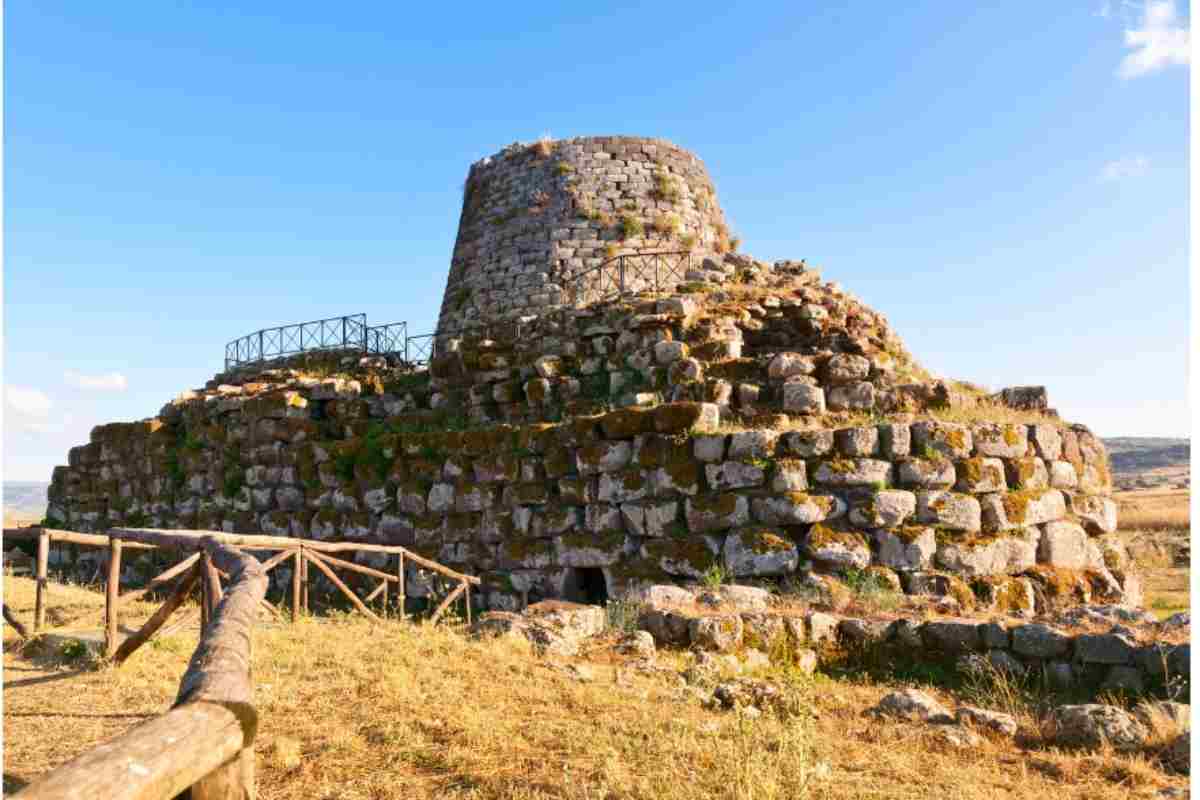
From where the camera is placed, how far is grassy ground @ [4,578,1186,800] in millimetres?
3623

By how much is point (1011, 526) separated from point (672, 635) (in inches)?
173

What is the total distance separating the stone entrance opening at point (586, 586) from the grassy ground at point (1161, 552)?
6.03 metres

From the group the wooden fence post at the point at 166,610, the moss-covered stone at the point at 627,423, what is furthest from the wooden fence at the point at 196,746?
the moss-covered stone at the point at 627,423

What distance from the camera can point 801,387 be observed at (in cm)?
998

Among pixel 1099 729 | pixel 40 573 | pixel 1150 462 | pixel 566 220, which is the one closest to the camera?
pixel 1099 729

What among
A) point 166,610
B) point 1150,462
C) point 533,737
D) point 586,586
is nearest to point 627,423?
point 586,586

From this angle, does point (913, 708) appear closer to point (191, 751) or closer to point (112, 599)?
point (191, 751)

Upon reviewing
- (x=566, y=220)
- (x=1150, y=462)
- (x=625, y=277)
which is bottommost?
(x=1150, y=462)

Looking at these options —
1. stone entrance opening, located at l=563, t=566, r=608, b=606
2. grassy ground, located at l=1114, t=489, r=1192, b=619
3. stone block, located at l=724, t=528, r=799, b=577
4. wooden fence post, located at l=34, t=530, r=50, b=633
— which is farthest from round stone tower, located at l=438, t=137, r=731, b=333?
grassy ground, located at l=1114, t=489, r=1192, b=619

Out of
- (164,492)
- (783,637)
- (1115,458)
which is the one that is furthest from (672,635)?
(1115,458)

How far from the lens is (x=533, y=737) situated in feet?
13.7

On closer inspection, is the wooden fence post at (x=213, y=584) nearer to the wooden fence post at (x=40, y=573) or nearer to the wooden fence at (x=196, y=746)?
the wooden fence at (x=196, y=746)

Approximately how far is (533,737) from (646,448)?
5642 millimetres

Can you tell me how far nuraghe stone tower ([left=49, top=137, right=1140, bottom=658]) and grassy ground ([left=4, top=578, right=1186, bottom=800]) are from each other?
2.28 metres
